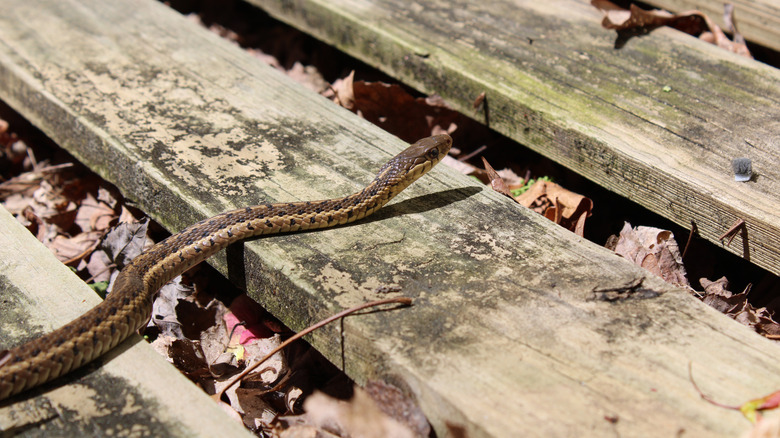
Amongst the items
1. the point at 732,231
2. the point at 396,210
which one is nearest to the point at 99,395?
the point at 396,210

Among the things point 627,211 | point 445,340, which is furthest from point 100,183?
point 627,211

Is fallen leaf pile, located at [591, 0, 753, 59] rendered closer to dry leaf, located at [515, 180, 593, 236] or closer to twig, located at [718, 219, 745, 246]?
dry leaf, located at [515, 180, 593, 236]

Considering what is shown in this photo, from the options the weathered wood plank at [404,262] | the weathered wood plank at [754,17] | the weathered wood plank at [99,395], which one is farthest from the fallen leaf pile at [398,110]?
the weathered wood plank at [99,395]

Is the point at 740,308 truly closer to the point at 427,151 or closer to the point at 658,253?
the point at 658,253

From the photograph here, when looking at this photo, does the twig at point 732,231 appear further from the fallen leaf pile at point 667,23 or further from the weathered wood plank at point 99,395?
the weathered wood plank at point 99,395

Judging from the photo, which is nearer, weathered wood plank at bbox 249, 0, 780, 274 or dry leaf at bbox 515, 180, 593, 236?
weathered wood plank at bbox 249, 0, 780, 274

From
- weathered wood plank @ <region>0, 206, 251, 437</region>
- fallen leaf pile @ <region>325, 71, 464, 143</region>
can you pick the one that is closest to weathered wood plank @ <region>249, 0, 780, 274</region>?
→ fallen leaf pile @ <region>325, 71, 464, 143</region>

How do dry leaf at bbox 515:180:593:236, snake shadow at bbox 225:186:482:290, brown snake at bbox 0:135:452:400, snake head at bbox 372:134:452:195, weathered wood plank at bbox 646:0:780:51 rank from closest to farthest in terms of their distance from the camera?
1. brown snake at bbox 0:135:452:400
2. snake shadow at bbox 225:186:482:290
3. snake head at bbox 372:134:452:195
4. dry leaf at bbox 515:180:593:236
5. weathered wood plank at bbox 646:0:780:51
